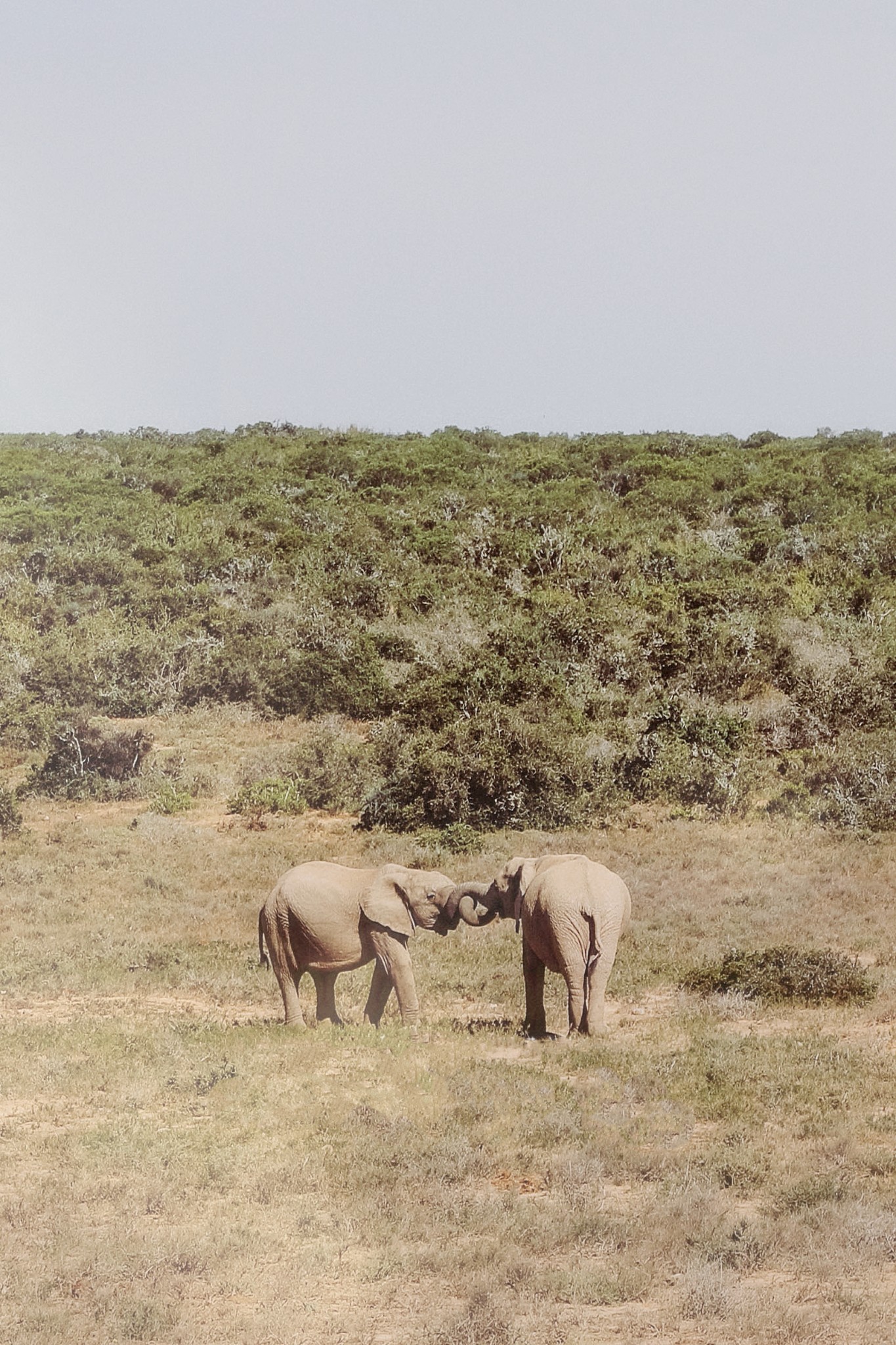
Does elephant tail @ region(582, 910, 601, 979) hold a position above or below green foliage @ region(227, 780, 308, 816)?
above

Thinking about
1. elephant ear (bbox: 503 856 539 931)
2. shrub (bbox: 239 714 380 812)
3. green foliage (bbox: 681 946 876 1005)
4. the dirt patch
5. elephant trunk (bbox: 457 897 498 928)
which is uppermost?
elephant ear (bbox: 503 856 539 931)

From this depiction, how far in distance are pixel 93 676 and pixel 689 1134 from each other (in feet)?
80.6

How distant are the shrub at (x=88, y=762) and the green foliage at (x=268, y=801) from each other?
10.0 ft

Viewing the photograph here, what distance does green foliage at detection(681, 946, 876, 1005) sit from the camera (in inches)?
567

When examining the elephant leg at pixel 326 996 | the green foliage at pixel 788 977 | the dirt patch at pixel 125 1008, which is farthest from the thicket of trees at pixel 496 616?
the elephant leg at pixel 326 996

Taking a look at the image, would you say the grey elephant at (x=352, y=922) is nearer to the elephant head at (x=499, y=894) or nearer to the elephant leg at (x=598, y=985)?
the elephant head at (x=499, y=894)

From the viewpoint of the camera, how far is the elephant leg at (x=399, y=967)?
13109 mm

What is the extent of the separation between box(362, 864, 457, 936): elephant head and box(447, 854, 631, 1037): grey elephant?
5.7 inches

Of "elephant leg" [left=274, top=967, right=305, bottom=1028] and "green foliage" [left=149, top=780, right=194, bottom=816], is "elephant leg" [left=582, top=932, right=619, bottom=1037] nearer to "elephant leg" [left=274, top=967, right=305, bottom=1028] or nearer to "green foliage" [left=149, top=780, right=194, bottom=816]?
Result: "elephant leg" [left=274, top=967, right=305, bottom=1028]

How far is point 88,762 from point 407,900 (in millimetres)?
16758

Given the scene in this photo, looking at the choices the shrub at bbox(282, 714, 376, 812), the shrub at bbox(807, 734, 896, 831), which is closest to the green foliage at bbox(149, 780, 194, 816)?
the shrub at bbox(282, 714, 376, 812)

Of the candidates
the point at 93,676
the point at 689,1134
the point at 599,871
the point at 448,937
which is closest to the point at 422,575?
the point at 93,676

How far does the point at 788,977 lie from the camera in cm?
1471

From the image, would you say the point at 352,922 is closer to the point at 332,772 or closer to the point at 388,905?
the point at 388,905
